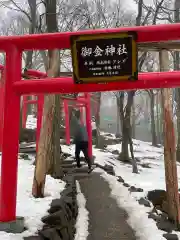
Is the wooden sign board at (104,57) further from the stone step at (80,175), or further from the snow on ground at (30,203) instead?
the stone step at (80,175)

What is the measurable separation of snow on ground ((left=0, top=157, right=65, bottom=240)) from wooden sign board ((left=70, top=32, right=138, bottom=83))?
5.71ft

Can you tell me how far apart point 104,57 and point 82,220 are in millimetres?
3292

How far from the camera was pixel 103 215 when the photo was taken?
18.8 feet

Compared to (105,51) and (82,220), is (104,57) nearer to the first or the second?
(105,51)

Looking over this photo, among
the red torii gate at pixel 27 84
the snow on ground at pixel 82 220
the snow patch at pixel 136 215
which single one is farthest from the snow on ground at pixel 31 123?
the red torii gate at pixel 27 84

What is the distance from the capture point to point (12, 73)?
11.3ft

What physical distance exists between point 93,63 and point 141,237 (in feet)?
10.3

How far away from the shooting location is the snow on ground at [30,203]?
3.21 metres

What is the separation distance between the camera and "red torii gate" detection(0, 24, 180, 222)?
323 centimetres

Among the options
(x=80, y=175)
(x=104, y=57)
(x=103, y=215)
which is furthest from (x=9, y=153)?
(x=80, y=175)

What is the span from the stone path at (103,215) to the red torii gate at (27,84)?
1942mm

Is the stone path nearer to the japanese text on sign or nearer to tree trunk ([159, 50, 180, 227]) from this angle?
tree trunk ([159, 50, 180, 227])

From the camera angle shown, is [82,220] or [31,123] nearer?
[82,220]

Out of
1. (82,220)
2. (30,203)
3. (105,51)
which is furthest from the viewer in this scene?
(82,220)
